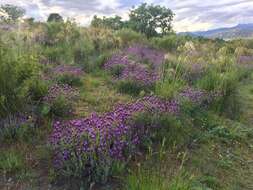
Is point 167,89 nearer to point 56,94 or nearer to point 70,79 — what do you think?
point 56,94

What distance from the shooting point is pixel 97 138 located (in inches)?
141

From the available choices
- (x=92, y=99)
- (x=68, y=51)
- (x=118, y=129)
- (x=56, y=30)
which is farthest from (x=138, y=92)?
(x=56, y=30)

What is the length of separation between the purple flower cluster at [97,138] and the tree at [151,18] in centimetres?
2149

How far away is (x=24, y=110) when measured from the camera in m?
4.67

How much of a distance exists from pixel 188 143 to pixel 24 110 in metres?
2.09

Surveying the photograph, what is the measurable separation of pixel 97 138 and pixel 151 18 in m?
23.2

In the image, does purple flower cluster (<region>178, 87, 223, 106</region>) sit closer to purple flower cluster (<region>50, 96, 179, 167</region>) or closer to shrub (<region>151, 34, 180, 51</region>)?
purple flower cluster (<region>50, 96, 179, 167</region>)

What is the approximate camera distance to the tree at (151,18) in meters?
25.5

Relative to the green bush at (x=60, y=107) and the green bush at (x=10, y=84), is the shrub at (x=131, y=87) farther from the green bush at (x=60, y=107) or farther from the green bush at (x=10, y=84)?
the green bush at (x=10, y=84)

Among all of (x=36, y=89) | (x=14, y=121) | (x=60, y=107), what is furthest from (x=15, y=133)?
(x=36, y=89)

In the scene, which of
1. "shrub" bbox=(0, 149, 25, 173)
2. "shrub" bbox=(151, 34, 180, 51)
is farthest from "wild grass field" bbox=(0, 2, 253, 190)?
"shrub" bbox=(151, 34, 180, 51)

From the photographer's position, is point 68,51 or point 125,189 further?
point 68,51

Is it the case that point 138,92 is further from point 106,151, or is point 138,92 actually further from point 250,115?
point 106,151

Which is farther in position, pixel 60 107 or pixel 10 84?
pixel 60 107
